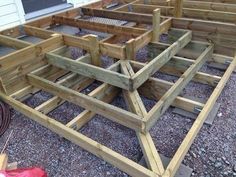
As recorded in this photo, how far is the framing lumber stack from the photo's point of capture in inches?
85.2

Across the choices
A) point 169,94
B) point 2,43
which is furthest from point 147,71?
point 2,43

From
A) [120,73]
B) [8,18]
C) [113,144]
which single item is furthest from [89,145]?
[8,18]

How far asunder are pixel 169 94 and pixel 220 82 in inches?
31.4

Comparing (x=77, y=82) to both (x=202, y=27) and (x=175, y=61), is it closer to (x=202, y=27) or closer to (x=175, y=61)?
(x=175, y=61)

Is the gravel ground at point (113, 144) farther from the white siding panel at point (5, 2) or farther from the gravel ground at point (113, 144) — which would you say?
the white siding panel at point (5, 2)

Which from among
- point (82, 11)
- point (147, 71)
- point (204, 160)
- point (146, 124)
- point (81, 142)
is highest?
point (82, 11)

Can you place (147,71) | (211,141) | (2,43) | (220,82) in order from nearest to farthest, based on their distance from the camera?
(211,141)
(147,71)
(220,82)
(2,43)

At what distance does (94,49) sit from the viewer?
2.92 metres

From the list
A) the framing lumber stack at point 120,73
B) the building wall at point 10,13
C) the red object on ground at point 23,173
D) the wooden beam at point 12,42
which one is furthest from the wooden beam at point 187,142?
the building wall at point 10,13

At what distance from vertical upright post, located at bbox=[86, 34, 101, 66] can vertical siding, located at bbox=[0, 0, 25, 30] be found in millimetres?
1702

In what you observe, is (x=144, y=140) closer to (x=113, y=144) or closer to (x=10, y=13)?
(x=113, y=144)

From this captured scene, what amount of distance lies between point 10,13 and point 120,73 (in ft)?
7.48

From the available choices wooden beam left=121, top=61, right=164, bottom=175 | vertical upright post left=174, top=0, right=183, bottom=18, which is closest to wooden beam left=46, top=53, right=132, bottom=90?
Answer: wooden beam left=121, top=61, right=164, bottom=175

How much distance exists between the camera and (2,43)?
3.28 metres
